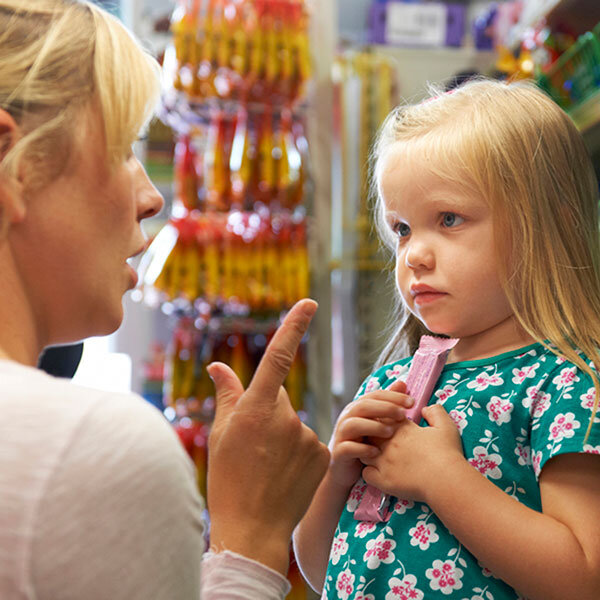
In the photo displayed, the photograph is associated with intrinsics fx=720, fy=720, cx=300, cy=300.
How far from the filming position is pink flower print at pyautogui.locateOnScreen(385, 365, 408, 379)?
1162mm

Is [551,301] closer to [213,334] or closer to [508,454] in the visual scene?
[508,454]

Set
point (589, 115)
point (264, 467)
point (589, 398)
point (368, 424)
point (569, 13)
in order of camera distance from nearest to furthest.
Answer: point (264, 467) → point (589, 398) → point (368, 424) → point (589, 115) → point (569, 13)

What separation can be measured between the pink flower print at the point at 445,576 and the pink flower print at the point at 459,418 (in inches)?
6.8

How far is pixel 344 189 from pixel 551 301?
241 cm

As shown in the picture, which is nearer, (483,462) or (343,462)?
(483,462)

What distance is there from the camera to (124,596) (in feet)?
1.76

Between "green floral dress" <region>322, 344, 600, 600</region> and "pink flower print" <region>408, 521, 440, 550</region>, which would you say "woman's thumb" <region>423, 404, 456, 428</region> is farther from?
"pink flower print" <region>408, 521, 440, 550</region>

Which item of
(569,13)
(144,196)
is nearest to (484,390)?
(144,196)

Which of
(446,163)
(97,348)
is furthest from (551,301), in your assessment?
(97,348)

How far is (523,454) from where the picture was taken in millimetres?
920

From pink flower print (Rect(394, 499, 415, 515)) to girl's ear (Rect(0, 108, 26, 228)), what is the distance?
604 mm

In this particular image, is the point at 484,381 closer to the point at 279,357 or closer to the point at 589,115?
the point at 279,357

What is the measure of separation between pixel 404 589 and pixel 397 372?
1.19 feet

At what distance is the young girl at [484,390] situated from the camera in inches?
33.6
